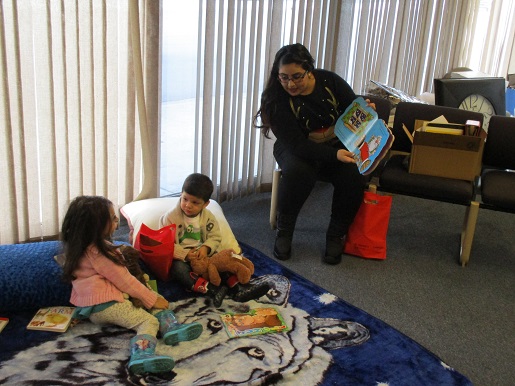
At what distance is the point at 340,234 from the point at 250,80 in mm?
1210

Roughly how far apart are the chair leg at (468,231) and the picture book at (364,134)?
0.58 metres

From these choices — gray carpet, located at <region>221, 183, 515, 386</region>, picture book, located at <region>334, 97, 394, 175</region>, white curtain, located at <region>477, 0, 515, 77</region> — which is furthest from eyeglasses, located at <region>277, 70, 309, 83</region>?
white curtain, located at <region>477, 0, 515, 77</region>

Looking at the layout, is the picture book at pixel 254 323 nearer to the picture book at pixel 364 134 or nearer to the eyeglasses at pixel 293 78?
the picture book at pixel 364 134

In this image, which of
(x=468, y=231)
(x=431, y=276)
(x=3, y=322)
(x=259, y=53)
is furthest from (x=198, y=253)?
(x=259, y=53)

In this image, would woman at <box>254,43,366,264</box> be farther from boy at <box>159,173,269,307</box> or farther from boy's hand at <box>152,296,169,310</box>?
boy's hand at <box>152,296,169,310</box>

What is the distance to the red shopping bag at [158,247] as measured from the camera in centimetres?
243

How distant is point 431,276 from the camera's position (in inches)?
114

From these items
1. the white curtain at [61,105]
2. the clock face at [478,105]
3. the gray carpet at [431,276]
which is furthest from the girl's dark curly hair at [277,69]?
the clock face at [478,105]

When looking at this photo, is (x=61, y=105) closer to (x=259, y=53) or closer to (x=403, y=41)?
(x=259, y=53)

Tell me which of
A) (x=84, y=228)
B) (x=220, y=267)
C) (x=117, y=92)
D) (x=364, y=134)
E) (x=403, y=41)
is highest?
(x=403, y=41)

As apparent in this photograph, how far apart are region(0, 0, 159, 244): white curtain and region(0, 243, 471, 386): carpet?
72cm

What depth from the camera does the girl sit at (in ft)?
6.87

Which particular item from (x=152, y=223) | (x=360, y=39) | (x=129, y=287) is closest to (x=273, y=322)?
(x=129, y=287)

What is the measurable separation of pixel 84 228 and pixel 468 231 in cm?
195
